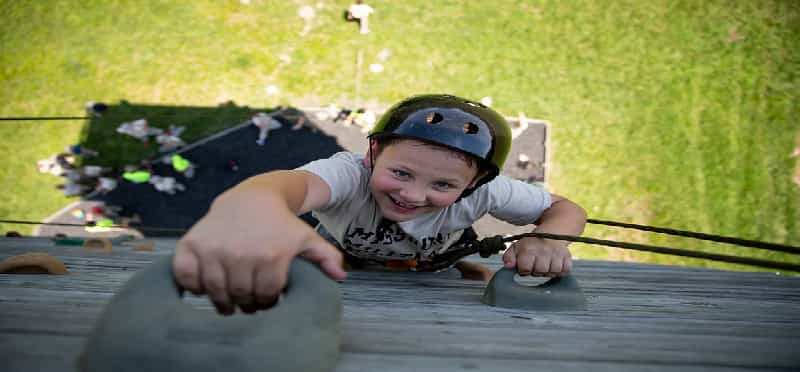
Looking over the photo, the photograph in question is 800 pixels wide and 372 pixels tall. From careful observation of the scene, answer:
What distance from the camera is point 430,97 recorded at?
1872 millimetres

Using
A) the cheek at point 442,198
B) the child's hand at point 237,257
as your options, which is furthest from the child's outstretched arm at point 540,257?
the child's hand at point 237,257

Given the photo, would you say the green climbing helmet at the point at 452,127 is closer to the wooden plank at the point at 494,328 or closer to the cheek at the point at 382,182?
the cheek at the point at 382,182

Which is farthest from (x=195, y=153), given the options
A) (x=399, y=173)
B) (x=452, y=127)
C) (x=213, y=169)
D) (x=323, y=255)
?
(x=323, y=255)

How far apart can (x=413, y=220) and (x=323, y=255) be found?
1.14 metres

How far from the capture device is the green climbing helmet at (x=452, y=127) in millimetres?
1693

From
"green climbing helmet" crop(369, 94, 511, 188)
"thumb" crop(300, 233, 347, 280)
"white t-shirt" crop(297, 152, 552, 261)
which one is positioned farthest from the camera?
"white t-shirt" crop(297, 152, 552, 261)

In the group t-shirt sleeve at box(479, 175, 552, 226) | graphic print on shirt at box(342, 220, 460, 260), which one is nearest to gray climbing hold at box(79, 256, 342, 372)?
graphic print on shirt at box(342, 220, 460, 260)

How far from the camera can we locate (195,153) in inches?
218

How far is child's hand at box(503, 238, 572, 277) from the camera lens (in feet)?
5.59

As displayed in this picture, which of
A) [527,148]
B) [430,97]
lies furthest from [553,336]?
[527,148]

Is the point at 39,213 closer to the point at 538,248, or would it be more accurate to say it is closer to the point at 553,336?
the point at 538,248

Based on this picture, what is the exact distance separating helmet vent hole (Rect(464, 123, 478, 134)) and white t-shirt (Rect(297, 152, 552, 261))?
1.63 ft

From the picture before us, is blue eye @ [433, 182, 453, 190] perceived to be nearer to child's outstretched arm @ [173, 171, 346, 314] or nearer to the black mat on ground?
child's outstretched arm @ [173, 171, 346, 314]

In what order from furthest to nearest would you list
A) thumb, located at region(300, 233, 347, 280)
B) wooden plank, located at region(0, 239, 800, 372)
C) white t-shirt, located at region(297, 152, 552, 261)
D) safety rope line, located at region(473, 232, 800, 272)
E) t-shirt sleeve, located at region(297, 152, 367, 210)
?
white t-shirt, located at region(297, 152, 552, 261), t-shirt sleeve, located at region(297, 152, 367, 210), safety rope line, located at region(473, 232, 800, 272), thumb, located at region(300, 233, 347, 280), wooden plank, located at region(0, 239, 800, 372)
